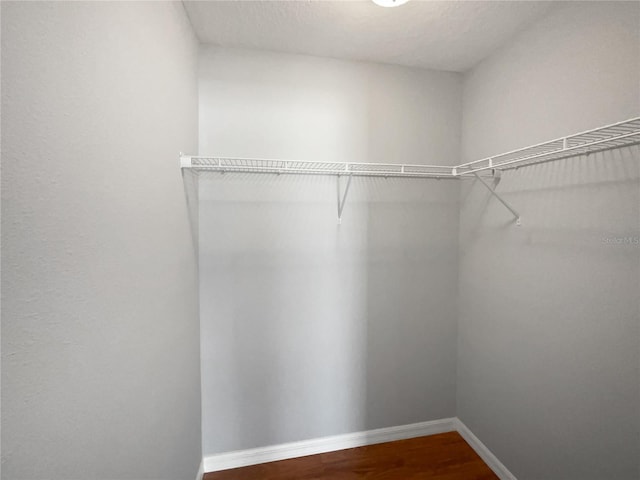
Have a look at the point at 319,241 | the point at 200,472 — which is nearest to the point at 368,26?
the point at 319,241

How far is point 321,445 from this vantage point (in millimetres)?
1727

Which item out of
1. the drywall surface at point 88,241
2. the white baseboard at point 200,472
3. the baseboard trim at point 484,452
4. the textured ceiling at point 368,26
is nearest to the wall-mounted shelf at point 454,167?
the drywall surface at point 88,241

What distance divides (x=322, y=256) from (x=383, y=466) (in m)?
1.35

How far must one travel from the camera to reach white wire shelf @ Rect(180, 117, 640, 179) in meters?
0.99

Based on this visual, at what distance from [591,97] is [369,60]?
3.73ft

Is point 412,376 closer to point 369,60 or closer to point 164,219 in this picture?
point 164,219

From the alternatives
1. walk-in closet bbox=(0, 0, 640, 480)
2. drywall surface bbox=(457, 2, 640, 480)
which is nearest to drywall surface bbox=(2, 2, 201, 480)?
walk-in closet bbox=(0, 0, 640, 480)

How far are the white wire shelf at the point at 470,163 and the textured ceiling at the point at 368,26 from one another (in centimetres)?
67

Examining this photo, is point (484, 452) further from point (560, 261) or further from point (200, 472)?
point (200, 472)

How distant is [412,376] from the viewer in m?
1.85

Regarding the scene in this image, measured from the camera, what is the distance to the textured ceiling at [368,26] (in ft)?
4.10

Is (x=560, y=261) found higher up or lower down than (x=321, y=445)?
higher up

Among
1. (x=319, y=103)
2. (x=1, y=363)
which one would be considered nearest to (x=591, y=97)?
(x=319, y=103)

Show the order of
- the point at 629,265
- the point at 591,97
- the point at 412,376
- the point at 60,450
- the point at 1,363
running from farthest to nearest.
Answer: the point at 412,376, the point at 591,97, the point at 629,265, the point at 60,450, the point at 1,363
